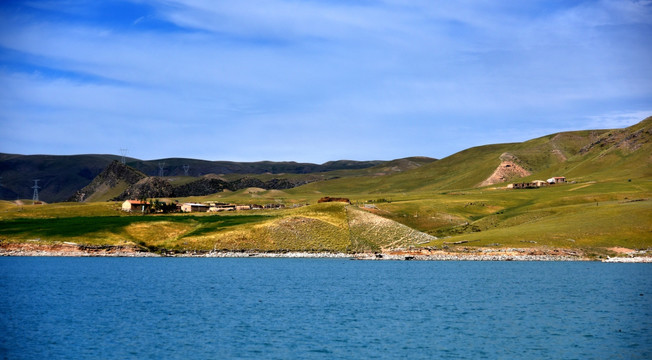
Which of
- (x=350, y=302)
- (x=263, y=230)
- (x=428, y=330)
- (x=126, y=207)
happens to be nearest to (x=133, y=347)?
(x=428, y=330)

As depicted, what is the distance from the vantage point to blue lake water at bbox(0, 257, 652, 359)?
134ft

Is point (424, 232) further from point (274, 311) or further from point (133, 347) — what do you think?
point (133, 347)

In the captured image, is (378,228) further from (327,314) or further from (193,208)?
(327,314)

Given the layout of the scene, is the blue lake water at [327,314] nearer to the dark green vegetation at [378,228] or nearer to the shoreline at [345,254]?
the shoreline at [345,254]

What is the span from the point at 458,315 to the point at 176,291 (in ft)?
106

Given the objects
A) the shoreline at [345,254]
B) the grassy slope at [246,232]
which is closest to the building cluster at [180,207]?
the grassy slope at [246,232]

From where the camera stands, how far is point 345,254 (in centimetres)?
12925

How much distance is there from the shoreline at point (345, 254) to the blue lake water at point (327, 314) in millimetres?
19830

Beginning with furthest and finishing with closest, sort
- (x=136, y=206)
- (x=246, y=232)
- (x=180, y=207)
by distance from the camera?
(x=180, y=207) < (x=136, y=206) < (x=246, y=232)

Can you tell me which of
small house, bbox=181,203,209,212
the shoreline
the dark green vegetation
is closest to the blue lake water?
the shoreline

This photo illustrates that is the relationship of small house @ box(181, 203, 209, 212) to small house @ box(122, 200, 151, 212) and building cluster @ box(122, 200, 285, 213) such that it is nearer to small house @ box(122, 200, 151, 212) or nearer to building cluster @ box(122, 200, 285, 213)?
building cluster @ box(122, 200, 285, 213)

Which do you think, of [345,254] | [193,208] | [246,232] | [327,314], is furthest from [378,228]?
[327,314]

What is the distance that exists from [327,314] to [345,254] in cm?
7453

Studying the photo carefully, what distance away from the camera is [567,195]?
604 ft
